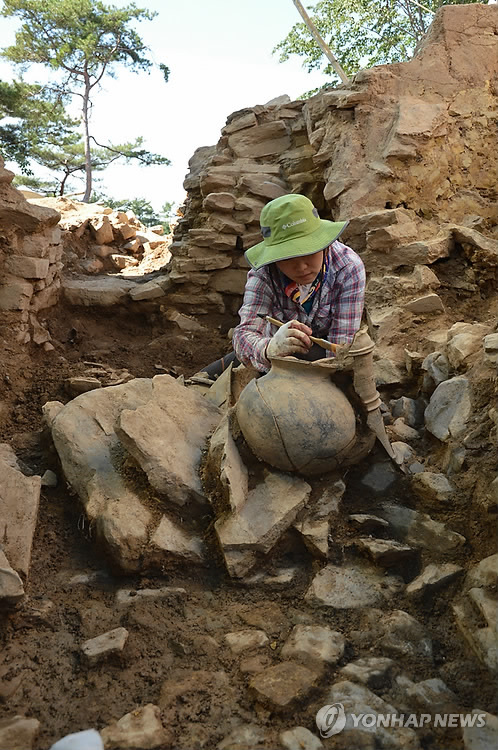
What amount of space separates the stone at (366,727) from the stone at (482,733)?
154 millimetres

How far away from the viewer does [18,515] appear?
2.81 metres

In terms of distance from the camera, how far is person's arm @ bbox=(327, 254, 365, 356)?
10.0 ft

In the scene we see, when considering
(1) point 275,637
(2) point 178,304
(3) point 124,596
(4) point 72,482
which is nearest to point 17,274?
(2) point 178,304

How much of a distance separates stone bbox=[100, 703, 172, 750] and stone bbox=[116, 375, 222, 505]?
1.07m

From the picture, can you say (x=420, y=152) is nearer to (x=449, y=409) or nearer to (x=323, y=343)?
(x=449, y=409)

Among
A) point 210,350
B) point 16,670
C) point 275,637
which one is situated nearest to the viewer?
point 16,670

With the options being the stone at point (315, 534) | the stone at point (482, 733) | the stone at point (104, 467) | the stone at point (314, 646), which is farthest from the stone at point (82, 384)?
the stone at point (482, 733)

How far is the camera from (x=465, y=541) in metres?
2.58

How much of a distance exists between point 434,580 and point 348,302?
4.62 feet

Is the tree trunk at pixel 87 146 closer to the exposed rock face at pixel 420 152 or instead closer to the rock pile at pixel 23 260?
the exposed rock face at pixel 420 152

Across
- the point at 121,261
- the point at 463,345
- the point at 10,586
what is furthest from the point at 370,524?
the point at 121,261

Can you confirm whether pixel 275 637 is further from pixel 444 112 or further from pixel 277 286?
pixel 444 112

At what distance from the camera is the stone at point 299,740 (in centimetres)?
183

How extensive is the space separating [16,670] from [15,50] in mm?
12707
